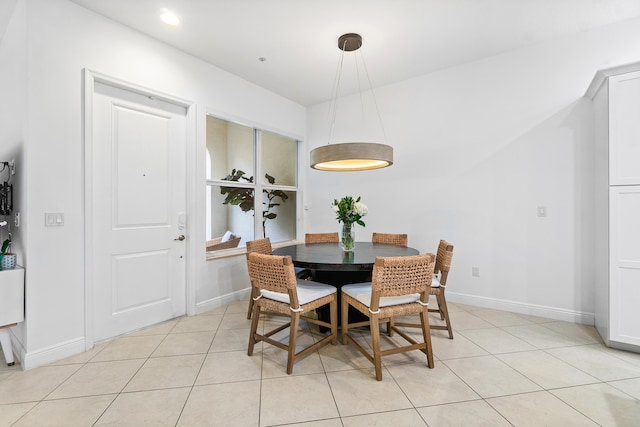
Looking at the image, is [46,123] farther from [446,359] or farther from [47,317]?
[446,359]

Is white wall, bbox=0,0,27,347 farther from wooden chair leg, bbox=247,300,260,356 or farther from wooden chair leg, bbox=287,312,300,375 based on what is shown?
wooden chair leg, bbox=287,312,300,375

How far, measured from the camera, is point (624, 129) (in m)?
2.29

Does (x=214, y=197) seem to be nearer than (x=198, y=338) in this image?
No

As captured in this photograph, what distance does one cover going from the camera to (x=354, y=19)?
2.61m

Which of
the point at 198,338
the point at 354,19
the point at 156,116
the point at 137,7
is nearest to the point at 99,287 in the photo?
the point at 198,338

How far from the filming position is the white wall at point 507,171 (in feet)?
9.36

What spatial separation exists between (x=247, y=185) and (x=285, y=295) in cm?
225

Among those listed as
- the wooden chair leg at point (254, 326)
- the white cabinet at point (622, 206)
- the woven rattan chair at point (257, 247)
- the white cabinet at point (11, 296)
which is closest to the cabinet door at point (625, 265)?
the white cabinet at point (622, 206)

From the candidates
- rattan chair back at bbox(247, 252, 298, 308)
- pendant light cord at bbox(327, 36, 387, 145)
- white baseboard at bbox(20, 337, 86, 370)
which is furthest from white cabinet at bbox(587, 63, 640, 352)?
white baseboard at bbox(20, 337, 86, 370)

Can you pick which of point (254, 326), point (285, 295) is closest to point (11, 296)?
point (254, 326)

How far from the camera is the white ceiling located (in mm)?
2443

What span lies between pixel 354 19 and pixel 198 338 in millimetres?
3241

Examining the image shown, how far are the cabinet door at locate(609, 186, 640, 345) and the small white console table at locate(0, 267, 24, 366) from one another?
4.56 metres

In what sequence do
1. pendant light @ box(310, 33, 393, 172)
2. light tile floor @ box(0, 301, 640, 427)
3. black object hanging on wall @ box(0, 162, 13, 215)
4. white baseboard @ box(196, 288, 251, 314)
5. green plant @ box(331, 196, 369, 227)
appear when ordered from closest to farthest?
1. light tile floor @ box(0, 301, 640, 427)
2. black object hanging on wall @ box(0, 162, 13, 215)
3. pendant light @ box(310, 33, 393, 172)
4. green plant @ box(331, 196, 369, 227)
5. white baseboard @ box(196, 288, 251, 314)
